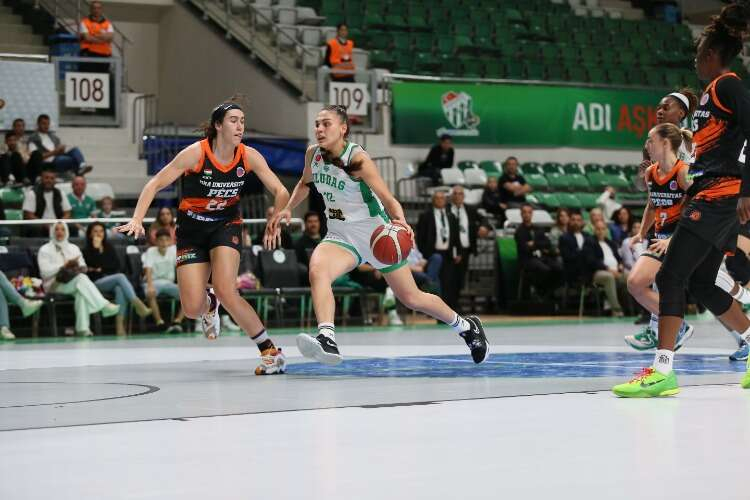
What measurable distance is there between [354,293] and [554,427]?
1096 cm

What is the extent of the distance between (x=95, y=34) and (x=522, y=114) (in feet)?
26.2

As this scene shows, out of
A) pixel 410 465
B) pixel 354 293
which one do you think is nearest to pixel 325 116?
pixel 410 465

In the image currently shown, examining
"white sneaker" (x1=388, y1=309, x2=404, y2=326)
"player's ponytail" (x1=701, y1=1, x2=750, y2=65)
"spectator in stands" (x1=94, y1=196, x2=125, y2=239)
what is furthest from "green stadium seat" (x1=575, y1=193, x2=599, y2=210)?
"player's ponytail" (x1=701, y1=1, x2=750, y2=65)

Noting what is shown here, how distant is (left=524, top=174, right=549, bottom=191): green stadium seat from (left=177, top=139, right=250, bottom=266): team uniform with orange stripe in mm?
13801

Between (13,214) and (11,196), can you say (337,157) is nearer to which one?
(13,214)

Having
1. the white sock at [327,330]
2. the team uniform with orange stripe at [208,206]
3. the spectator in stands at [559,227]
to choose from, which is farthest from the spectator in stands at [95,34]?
the white sock at [327,330]

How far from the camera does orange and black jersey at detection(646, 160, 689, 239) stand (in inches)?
363

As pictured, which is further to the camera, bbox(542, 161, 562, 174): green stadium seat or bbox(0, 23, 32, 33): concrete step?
bbox(542, 161, 562, 174): green stadium seat

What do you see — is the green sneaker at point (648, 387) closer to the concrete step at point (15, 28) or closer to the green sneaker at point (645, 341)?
the green sneaker at point (645, 341)

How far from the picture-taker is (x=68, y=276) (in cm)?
1448

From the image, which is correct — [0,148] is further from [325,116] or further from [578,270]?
[325,116]

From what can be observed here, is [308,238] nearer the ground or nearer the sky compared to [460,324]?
nearer the sky

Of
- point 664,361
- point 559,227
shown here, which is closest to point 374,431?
point 664,361

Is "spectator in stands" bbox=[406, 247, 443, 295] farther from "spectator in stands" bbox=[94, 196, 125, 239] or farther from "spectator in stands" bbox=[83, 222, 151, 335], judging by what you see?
"spectator in stands" bbox=[94, 196, 125, 239]
